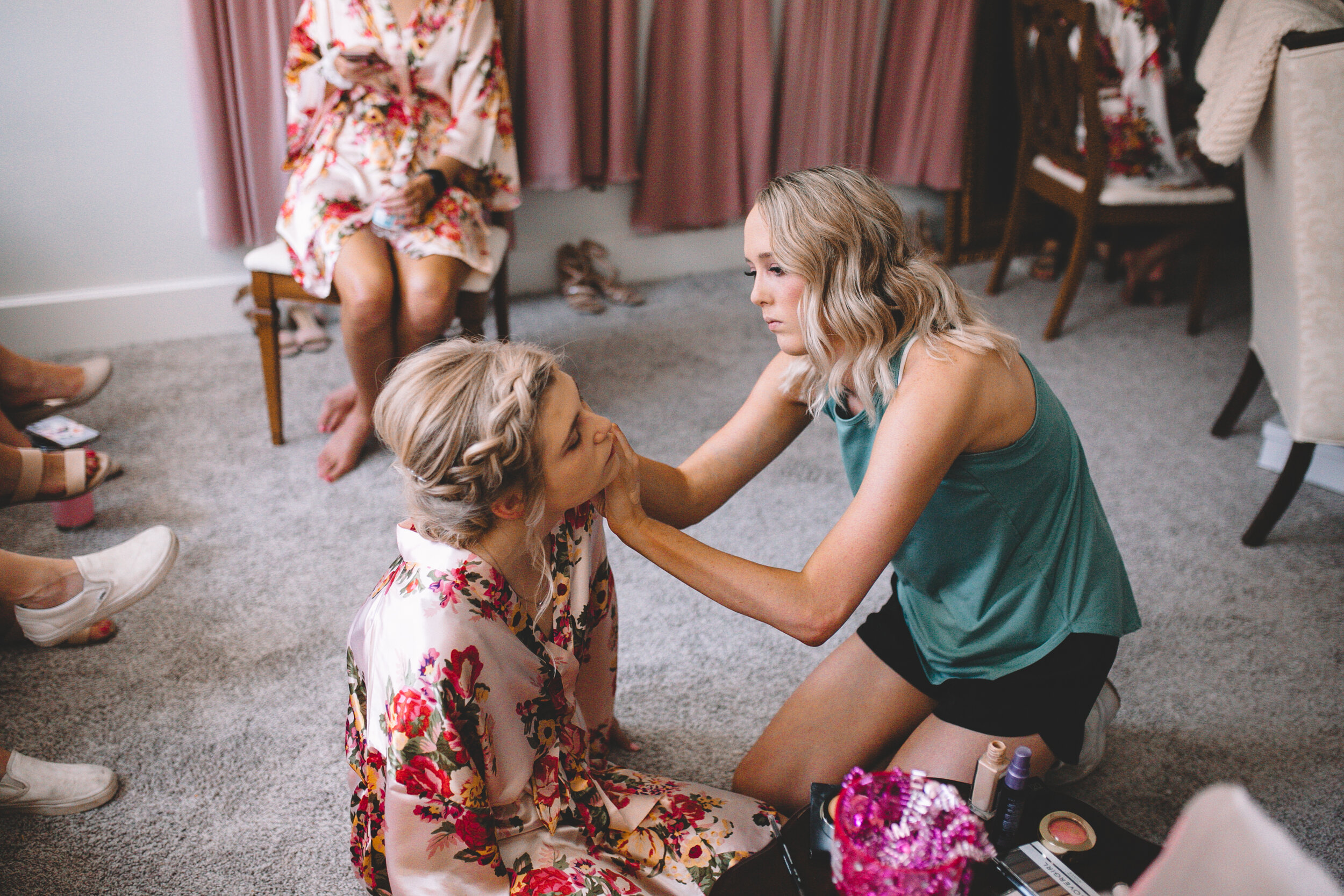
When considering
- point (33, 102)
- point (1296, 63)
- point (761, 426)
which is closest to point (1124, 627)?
point (761, 426)

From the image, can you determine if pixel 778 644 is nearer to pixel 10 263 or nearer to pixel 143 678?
pixel 143 678

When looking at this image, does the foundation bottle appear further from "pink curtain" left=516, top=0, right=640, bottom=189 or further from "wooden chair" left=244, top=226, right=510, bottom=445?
"pink curtain" left=516, top=0, right=640, bottom=189

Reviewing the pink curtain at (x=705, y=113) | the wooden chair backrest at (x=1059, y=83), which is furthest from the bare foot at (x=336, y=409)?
the wooden chair backrest at (x=1059, y=83)

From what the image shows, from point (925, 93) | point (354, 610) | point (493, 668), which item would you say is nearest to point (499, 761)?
point (493, 668)

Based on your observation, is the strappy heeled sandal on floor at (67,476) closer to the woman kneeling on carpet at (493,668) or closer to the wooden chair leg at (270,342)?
the wooden chair leg at (270,342)

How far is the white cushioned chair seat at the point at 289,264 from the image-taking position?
6.99ft

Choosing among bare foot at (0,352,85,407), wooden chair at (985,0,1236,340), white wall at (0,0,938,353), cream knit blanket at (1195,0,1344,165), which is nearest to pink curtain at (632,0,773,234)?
wooden chair at (985,0,1236,340)

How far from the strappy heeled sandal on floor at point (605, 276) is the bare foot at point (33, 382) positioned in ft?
5.12

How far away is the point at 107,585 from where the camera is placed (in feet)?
5.18

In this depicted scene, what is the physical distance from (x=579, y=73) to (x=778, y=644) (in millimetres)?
1997

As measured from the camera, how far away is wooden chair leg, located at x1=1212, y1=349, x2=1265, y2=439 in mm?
2299

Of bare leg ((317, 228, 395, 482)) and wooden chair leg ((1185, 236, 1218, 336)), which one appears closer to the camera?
bare leg ((317, 228, 395, 482))

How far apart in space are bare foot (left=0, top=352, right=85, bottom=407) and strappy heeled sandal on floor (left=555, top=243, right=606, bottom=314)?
144cm

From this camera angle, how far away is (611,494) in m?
1.14
